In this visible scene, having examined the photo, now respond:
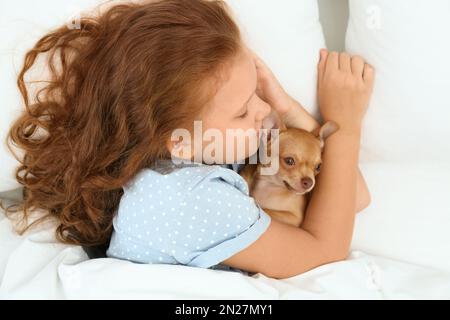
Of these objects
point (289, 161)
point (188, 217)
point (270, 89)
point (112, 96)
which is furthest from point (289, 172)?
point (112, 96)

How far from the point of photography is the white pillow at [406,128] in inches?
47.9

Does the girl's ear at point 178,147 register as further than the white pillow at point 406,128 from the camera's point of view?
No

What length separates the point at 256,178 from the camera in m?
1.47

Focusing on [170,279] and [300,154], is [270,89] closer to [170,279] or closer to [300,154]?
[300,154]

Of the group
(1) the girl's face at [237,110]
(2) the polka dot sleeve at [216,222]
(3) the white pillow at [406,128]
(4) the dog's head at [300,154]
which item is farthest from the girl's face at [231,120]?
(3) the white pillow at [406,128]

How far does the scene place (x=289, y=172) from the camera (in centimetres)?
140

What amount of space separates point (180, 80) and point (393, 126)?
0.64m

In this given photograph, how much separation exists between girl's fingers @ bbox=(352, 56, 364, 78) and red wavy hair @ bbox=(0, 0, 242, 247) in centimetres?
35

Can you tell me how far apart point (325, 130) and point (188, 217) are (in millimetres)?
519

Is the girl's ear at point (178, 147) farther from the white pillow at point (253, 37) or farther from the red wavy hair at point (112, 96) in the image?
the white pillow at point (253, 37)

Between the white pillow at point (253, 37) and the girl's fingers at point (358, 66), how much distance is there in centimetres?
11

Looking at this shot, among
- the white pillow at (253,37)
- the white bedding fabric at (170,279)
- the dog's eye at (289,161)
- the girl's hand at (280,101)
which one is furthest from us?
the dog's eye at (289,161)

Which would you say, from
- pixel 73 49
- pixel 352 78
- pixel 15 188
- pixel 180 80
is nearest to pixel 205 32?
pixel 180 80

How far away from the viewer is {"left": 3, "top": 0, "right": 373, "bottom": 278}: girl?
1033mm
